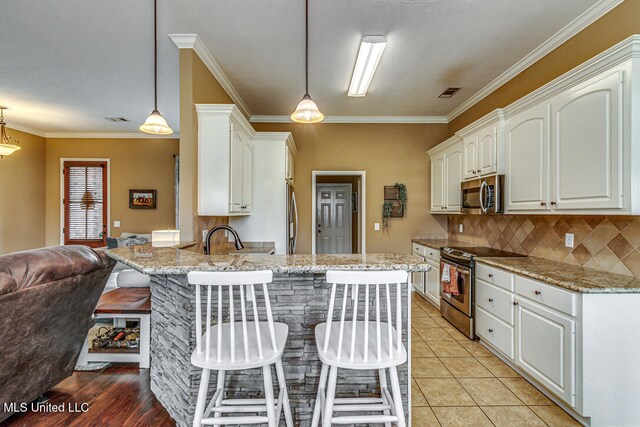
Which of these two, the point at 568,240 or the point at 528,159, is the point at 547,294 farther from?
the point at 528,159

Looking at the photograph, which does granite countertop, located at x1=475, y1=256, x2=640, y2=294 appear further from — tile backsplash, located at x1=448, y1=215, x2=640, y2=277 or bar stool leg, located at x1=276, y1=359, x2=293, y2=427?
bar stool leg, located at x1=276, y1=359, x2=293, y2=427

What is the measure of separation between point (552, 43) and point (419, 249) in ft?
9.79

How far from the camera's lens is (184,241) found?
282 centimetres

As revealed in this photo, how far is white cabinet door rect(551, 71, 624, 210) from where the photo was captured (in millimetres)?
1973

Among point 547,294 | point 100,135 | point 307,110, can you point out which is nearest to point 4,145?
point 100,135

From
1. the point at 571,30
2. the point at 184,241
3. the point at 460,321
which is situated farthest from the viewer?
the point at 460,321

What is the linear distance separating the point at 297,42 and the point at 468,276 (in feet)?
9.28

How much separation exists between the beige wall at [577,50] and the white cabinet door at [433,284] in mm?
2199

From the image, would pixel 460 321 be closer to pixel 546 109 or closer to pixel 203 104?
pixel 546 109

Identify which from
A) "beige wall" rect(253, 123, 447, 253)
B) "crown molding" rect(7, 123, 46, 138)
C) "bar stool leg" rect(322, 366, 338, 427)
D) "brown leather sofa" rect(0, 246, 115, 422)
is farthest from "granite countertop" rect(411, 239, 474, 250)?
"crown molding" rect(7, 123, 46, 138)

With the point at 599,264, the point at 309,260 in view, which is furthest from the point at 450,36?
the point at 309,260

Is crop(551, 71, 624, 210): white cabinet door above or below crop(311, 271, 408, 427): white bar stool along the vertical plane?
→ above

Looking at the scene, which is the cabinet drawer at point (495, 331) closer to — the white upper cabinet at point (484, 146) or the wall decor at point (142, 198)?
the white upper cabinet at point (484, 146)

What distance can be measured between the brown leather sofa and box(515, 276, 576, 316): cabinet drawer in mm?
3057
